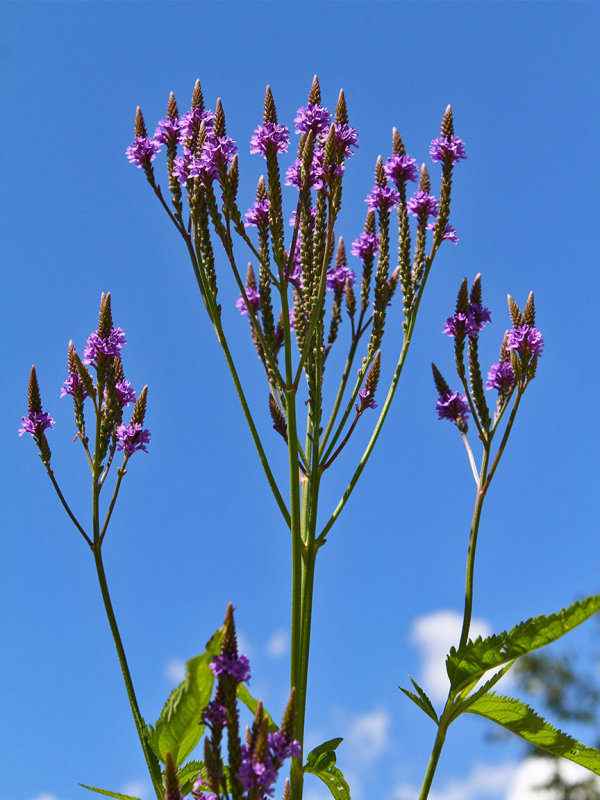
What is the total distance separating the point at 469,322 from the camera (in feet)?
10.7

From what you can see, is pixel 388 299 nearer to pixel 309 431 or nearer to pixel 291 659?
pixel 309 431

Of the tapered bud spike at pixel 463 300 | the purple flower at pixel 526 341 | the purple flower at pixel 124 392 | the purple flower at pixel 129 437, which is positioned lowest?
the purple flower at pixel 129 437

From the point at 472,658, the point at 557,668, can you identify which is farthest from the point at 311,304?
the point at 557,668

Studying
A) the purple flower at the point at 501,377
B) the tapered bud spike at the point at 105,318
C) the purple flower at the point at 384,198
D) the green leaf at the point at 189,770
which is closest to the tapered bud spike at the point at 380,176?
the purple flower at the point at 384,198

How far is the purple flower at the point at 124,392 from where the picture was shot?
300 cm

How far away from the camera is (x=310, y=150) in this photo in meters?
2.71

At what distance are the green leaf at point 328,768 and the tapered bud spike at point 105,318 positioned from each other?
65.8 inches

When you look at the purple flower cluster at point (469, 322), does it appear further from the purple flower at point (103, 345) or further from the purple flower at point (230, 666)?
the purple flower at point (230, 666)

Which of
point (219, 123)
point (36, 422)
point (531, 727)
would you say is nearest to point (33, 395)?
point (36, 422)

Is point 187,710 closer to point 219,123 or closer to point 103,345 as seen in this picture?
point 103,345

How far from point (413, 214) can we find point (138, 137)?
1.23 metres

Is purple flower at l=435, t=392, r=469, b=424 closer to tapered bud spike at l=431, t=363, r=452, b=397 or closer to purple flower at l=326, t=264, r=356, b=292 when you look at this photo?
tapered bud spike at l=431, t=363, r=452, b=397

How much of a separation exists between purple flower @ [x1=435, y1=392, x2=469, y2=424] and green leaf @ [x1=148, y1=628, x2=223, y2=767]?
1.69m

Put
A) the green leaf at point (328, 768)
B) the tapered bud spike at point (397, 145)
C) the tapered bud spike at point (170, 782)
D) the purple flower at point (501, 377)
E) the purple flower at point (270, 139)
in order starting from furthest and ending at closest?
the tapered bud spike at point (397, 145)
the purple flower at point (501, 377)
the purple flower at point (270, 139)
the green leaf at point (328, 768)
the tapered bud spike at point (170, 782)
